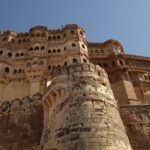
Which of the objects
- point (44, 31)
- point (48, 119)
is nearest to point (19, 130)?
point (48, 119)

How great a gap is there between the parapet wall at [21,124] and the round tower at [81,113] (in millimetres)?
1862

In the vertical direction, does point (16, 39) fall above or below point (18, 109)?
above

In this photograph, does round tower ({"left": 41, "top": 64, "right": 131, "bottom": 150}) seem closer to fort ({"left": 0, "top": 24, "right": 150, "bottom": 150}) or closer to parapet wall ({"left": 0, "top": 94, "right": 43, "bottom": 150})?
fort ({"left": 0, "top": 24, "right": 150, "bottom": 150})

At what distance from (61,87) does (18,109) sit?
463cm

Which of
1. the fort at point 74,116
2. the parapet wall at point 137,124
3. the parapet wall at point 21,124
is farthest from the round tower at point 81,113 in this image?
the parapet wall at point 137,124

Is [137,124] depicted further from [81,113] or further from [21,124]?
[21,124]

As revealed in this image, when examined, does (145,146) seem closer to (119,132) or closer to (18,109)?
(119,132)

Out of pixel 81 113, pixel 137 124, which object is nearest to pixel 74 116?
pixel 81 113

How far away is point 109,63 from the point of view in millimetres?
38094

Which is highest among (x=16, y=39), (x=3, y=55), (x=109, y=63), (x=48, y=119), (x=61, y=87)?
(x=16, y=39)

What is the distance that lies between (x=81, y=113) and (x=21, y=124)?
538cm

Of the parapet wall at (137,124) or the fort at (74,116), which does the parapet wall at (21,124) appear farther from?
the parapet wall at (137,124)

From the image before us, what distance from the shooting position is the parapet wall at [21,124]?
1412 centimetres

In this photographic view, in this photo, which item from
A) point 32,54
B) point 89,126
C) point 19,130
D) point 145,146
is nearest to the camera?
point 89,126
